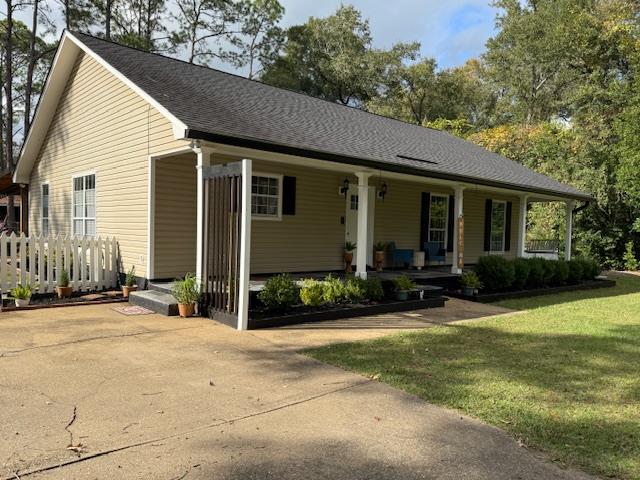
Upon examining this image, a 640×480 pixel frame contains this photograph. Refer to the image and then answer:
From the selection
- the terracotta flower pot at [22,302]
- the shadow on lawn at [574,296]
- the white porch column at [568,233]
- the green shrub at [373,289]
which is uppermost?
the white porch column at [568,233]

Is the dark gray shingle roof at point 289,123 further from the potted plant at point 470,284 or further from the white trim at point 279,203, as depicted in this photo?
the potted plant at point 470,284

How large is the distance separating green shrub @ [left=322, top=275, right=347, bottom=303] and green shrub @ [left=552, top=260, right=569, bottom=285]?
7.20m

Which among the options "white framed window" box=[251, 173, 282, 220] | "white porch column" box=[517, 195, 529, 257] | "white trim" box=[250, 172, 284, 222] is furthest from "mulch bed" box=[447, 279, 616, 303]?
"white framed window" box=[251, 173, 282, 220]

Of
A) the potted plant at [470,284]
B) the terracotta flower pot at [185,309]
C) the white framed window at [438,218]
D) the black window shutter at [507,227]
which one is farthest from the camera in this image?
the black window shutter at [507,227]

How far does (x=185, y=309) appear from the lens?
7.45 m

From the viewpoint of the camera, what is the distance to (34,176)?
1458cm

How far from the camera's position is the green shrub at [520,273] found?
1155 cm

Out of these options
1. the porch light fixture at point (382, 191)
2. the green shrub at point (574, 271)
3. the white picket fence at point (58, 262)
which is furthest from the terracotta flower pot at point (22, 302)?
the green shrub at point (574, 271)

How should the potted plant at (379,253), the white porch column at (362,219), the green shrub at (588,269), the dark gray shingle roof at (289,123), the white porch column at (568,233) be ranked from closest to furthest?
the dark gray shingle roof at (289,123)
the white porch column at (362,219)
the potted plant at (379,253)
the green shrub at (588,269)
the white porch column at (568,233)

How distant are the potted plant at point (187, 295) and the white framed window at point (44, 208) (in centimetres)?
827

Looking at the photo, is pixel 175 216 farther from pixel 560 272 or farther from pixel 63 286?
pixel 560 272

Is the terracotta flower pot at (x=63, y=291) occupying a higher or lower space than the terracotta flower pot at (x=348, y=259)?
lower

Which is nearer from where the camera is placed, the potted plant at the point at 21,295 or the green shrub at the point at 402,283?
the potted plant at the point at 21,295

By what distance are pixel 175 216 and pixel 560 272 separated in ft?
32.5
